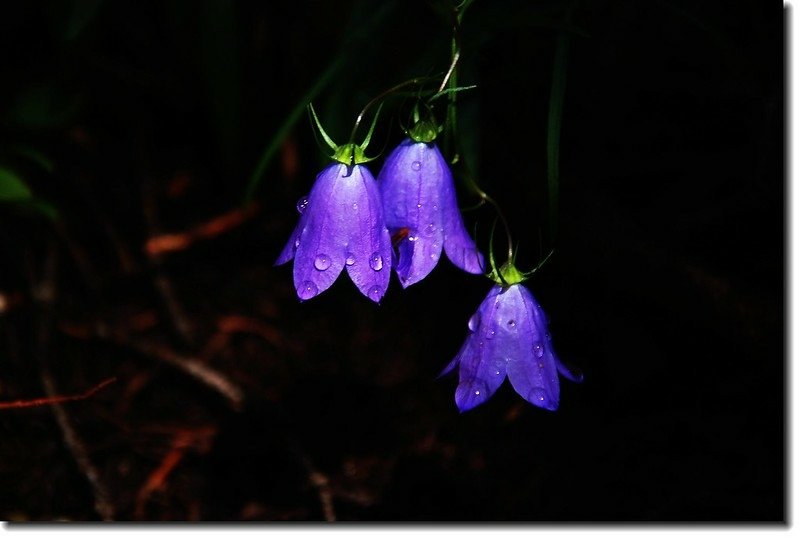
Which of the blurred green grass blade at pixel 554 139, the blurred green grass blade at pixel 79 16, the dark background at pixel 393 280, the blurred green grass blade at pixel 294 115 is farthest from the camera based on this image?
the dark background at pixel 393 280

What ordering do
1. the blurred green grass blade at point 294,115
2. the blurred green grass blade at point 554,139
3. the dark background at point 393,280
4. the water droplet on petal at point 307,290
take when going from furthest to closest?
the dark background at point 393,280
the blurred green grass blade at point 294,115
the blurred green grass blade at point 554,139
the water droplet on petal at point 307,290

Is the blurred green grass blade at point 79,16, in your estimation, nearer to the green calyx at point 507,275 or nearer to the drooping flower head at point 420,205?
the drooping flower head at point 420,205

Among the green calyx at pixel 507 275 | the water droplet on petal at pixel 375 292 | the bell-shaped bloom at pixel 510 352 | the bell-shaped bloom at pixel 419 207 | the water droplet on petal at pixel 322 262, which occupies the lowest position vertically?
the bell-shaped bloom at pixel 510 352

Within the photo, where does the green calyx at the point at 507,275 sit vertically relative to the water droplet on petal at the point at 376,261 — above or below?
below

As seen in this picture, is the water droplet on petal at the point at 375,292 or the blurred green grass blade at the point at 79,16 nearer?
the water droplet on petal at the point at 375,292

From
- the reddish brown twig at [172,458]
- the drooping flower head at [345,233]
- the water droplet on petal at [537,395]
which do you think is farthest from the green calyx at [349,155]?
the reddish brown twig at [172,458]

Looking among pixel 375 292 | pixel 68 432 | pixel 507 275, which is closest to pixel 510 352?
pixel 507 275

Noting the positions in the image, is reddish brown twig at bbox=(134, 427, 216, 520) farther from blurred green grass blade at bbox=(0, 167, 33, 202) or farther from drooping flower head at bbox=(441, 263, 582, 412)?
→ drooping flower head at bbox=(441, 263, 582, 412)
